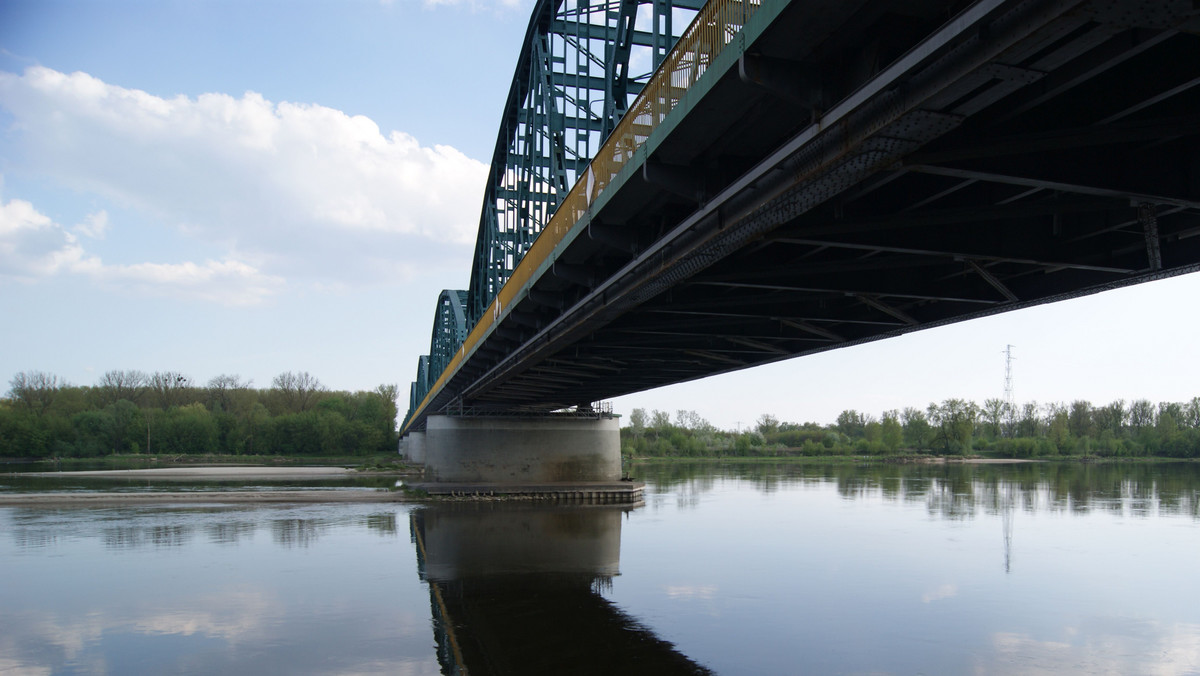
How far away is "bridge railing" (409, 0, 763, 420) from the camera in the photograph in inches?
324

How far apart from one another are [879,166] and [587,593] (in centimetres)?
1541

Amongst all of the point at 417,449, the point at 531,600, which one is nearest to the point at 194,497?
the point at 531,600

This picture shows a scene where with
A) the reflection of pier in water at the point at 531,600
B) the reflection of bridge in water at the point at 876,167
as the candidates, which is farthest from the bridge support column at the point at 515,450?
the reflection of bridge in water at the point at 876,167

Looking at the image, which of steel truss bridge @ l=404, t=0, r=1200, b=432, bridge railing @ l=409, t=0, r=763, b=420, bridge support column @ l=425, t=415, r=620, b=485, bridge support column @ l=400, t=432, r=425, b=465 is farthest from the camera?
bridge support column @ l=400, t=432, r=425, b=465

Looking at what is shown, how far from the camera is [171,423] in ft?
391

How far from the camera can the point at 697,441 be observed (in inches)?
5733

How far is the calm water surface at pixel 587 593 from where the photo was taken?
14.6m

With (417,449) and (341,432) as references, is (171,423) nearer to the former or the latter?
(341,432)

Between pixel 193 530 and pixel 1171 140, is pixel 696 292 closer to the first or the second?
pixel 1171 140

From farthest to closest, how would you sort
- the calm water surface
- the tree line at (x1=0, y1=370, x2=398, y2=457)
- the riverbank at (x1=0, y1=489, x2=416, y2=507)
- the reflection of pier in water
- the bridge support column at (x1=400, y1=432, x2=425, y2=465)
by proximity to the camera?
the tree line at (x1=0, y1=370, x2=398, y2=457) → the bridge support column at (x1=400, y1=432, x2=425, y2=465) → the riverbank at (x1=0, y1=489, x2=416, y2=507) → the calm water surface → the reflection of pier in water

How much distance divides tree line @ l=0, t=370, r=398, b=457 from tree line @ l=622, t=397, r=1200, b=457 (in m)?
44.2

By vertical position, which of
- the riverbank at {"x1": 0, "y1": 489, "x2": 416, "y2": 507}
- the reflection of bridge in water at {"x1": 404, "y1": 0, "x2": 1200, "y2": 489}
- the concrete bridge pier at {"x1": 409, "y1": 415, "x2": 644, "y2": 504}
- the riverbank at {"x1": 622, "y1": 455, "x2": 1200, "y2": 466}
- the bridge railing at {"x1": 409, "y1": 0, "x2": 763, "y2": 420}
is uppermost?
the bridge railing at {"x1": 409, "y1": 0, "x2": 763, "y2": 420}

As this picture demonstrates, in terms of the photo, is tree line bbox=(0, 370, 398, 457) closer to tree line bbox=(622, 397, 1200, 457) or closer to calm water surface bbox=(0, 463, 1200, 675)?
tree line bbox=(622, 397, 1200, 457)

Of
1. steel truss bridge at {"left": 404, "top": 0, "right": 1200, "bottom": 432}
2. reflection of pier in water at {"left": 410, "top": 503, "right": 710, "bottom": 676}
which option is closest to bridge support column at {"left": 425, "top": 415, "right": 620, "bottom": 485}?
reflection of pier in water at {"left": 410, "top": 503, "right": 710, "bottom": 676}
